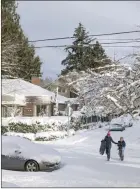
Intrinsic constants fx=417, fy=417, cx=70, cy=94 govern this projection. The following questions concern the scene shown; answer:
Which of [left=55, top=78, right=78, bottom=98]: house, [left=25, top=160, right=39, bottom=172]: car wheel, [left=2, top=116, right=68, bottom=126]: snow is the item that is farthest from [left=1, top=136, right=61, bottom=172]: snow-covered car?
[left=2, top=116, right=68, bottom=126]: snow

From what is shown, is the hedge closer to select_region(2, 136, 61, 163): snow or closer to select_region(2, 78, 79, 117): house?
select_region(2, 78, 79, 117): house

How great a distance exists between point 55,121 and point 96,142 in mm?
4566

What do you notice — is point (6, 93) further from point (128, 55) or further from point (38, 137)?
point (128, 55)

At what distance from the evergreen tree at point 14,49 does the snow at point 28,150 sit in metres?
2.87

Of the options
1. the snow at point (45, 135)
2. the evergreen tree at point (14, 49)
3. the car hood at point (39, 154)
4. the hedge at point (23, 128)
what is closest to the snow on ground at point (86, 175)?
the car hood at point (39, 154)

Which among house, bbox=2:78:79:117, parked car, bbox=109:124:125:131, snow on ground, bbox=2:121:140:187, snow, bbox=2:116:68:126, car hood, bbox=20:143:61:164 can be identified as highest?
house, bbox=2:78:79:117

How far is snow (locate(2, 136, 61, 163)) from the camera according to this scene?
15742mm

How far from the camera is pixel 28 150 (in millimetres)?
16078

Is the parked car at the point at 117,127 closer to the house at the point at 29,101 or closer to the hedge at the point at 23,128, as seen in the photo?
the house at the point at 29,101

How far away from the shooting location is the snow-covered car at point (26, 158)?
613 inches

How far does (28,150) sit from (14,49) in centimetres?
525

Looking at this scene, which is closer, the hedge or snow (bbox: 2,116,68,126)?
the hedge

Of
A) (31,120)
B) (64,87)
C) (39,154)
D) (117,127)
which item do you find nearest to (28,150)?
(39,154)

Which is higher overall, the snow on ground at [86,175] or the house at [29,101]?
the house at [29,101]
